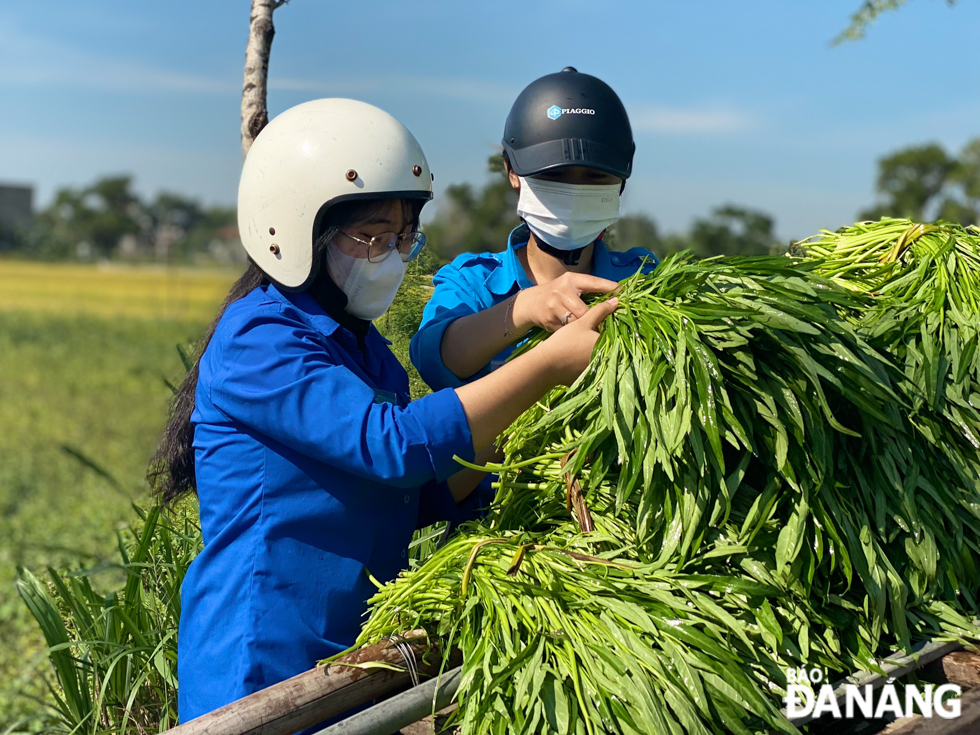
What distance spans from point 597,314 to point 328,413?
57cm

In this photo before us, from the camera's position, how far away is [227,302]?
6.98 feet

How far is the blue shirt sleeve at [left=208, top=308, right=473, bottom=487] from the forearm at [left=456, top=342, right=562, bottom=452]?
26mm

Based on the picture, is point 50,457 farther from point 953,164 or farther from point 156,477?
point 953,164

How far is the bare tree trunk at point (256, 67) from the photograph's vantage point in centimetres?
338

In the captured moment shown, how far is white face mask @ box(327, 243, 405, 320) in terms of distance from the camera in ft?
6.51

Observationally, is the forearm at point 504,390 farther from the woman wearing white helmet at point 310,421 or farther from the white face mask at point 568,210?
the white face mask at point 568,210

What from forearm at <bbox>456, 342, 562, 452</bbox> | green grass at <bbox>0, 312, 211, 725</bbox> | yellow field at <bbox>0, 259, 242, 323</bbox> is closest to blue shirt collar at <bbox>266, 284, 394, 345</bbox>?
forearm at <bbox>456, 342, 562, 452</bbox>

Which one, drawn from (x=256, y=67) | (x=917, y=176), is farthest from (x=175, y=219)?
(x=256, y=67)

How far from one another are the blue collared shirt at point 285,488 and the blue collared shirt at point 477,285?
47 cm

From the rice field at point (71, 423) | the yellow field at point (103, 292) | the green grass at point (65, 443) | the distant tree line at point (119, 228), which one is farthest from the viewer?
the distant tree line at point (119, 228)

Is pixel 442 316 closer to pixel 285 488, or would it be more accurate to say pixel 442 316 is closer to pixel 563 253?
pixel 563 253

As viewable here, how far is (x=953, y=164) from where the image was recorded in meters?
35.0

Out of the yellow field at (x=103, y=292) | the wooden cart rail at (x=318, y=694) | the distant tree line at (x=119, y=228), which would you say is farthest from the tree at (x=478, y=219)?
the distant tree line at (x=119, y=228)

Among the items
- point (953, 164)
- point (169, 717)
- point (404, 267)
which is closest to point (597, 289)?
point (404, 267)
